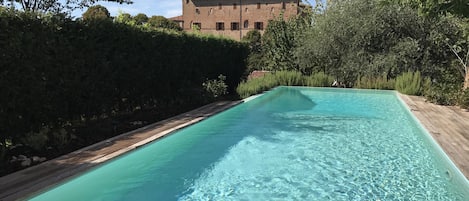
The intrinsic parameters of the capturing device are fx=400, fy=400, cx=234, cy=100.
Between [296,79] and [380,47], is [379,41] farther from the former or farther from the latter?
[296,79]

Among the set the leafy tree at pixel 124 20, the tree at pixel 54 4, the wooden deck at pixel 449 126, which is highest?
the tree at pixel 54 4

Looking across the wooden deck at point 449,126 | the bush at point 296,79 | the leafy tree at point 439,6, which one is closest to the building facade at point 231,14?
the bush at point 296,79

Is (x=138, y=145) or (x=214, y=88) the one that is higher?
(x=214, y=88)

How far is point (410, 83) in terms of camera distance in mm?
17000

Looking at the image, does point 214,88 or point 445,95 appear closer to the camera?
point 445,95

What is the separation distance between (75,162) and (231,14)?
52.7 m

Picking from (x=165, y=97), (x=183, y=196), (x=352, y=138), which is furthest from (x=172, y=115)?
(x=183, y=196)

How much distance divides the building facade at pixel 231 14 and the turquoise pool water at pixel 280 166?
45.8m

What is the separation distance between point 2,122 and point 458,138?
760cm

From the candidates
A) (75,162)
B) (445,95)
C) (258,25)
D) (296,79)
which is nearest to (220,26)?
(258,25)

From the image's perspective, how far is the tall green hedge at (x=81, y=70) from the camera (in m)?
5.65

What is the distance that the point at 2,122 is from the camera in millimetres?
5469

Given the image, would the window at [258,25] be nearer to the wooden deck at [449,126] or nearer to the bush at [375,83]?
the bush at [375,83]

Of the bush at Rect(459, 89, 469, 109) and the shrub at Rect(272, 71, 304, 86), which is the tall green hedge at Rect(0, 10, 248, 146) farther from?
the shrub at Rect(272, 71, 304, 86)
